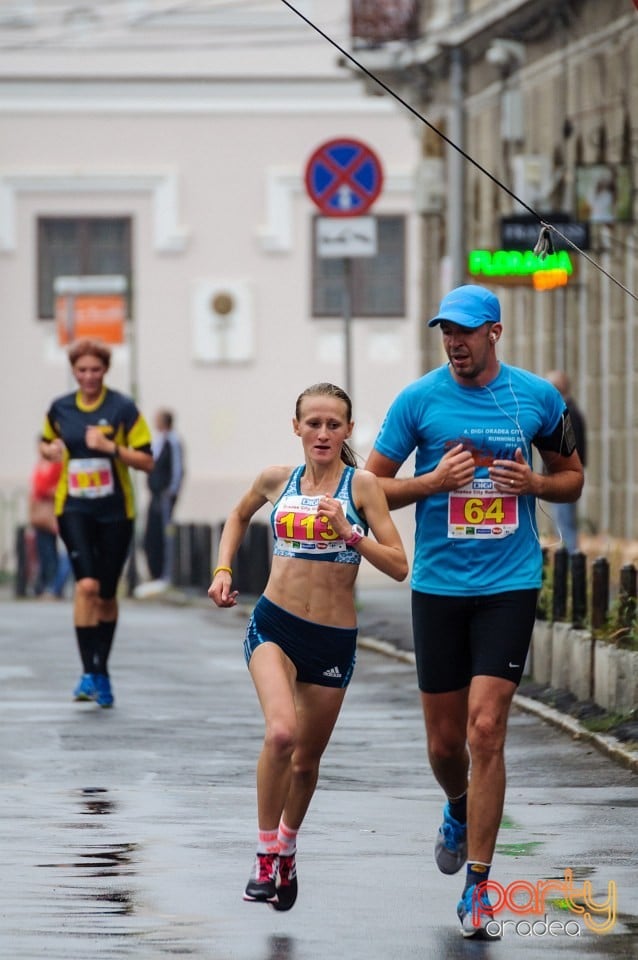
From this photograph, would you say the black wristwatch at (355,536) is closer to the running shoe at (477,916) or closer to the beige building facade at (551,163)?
the running shoe at (477,916)

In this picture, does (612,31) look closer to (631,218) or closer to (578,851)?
(631,218)

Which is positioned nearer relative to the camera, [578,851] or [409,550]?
[578,851]

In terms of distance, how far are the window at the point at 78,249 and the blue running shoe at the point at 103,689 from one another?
95.5 ft

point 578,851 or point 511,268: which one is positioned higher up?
point 511,268

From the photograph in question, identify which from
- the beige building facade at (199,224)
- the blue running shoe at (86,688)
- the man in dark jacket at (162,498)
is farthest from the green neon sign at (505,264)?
the beige building facade at (199,224)

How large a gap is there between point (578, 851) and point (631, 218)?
16.4 meters

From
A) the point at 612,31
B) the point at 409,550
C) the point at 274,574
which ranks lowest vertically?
the point at 409,550

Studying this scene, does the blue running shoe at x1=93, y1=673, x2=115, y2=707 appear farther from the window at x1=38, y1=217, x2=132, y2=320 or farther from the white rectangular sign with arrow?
the window at x1=38, y1=217, x2=132, y2=320

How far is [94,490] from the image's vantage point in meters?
15.4

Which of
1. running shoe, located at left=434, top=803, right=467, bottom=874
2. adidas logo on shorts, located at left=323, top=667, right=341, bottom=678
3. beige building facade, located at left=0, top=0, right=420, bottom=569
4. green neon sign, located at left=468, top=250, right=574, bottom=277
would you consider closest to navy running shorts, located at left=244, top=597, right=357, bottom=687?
adidas logo on shorts, located at left=323, top=667, right=341, bottom=678

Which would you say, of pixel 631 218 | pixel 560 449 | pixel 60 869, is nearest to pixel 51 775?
pixel 60 869

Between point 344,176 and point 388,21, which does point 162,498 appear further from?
point 344,176

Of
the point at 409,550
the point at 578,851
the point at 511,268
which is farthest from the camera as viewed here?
the point at 409,550

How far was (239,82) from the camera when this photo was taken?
43.8m
